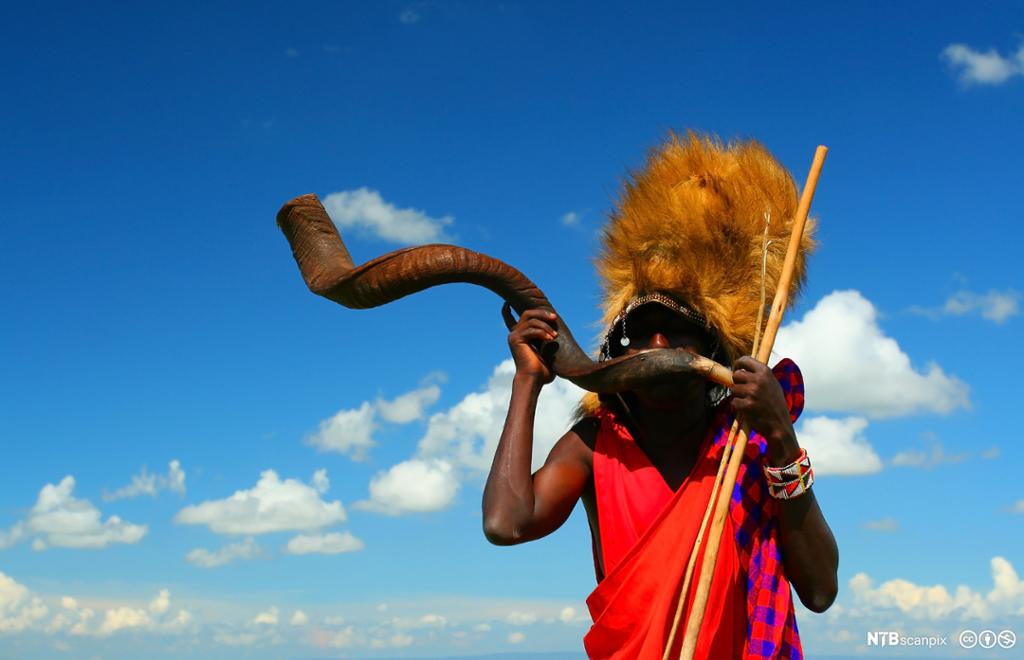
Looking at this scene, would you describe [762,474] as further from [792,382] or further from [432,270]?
[432,270]

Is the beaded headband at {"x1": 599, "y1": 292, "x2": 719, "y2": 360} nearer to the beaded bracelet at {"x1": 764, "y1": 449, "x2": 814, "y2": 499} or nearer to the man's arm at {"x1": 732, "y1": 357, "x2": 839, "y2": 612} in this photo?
the man's arm at {"x1": 732, "y1": 357, "x2": 839, "y2": 612}

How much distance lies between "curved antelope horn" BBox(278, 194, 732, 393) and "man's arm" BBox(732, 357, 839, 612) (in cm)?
22

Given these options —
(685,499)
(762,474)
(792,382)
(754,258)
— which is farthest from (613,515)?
(754,258)

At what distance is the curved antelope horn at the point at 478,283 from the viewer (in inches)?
177

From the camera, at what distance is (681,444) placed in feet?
16.4

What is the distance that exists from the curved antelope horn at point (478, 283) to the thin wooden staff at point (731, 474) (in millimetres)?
283

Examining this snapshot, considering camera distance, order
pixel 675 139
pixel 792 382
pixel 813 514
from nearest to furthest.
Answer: pixel 813 514 → pixel 792 382 → pixel 675 139

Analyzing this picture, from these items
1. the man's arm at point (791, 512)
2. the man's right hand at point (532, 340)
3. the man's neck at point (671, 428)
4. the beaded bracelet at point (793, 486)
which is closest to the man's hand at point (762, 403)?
the man's arm at point (791, 512)

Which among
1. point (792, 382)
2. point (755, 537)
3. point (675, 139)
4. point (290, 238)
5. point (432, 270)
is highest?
point (675, 139)

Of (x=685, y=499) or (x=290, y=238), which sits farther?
(x=290, y=238)

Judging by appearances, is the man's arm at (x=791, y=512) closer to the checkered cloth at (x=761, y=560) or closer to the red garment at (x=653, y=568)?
the checkered cloth at (x=761, y=560)

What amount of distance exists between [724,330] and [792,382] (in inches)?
15.7

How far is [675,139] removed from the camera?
526cm

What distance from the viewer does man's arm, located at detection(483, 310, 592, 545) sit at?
464 cm
